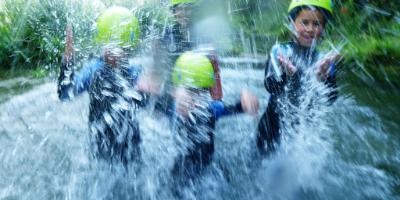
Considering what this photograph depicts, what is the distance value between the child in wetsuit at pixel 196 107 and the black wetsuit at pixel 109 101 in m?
0.52

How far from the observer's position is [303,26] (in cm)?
328

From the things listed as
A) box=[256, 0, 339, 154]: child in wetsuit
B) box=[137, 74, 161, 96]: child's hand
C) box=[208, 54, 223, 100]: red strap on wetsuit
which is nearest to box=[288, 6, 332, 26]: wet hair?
box=[256, 0, 339, 154]: child in wetsuit

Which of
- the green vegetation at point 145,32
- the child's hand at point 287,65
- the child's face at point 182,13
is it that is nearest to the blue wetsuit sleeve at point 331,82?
the child's hand at point 287,65

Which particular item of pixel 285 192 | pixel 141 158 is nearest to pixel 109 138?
pixel 141 158

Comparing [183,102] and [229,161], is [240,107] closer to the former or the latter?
[183,102]

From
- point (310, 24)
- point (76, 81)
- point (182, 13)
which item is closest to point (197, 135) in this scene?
point (76, 81)

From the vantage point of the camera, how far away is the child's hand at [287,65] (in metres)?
3.27

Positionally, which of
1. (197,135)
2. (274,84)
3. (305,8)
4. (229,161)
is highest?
(305,8)

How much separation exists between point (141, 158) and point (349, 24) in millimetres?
6814

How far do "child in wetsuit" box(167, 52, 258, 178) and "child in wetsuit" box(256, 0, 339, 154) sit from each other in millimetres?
384

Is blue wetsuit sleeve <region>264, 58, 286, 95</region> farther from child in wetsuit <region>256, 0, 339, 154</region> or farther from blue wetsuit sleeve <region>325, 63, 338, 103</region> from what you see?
blue wetsuit sleeve <region>325, 63, 338, 103</region>

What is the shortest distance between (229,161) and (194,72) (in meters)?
1.34

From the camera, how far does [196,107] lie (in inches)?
120

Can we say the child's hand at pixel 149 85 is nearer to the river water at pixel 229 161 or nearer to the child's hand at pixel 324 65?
the river water at pixel 229 161
